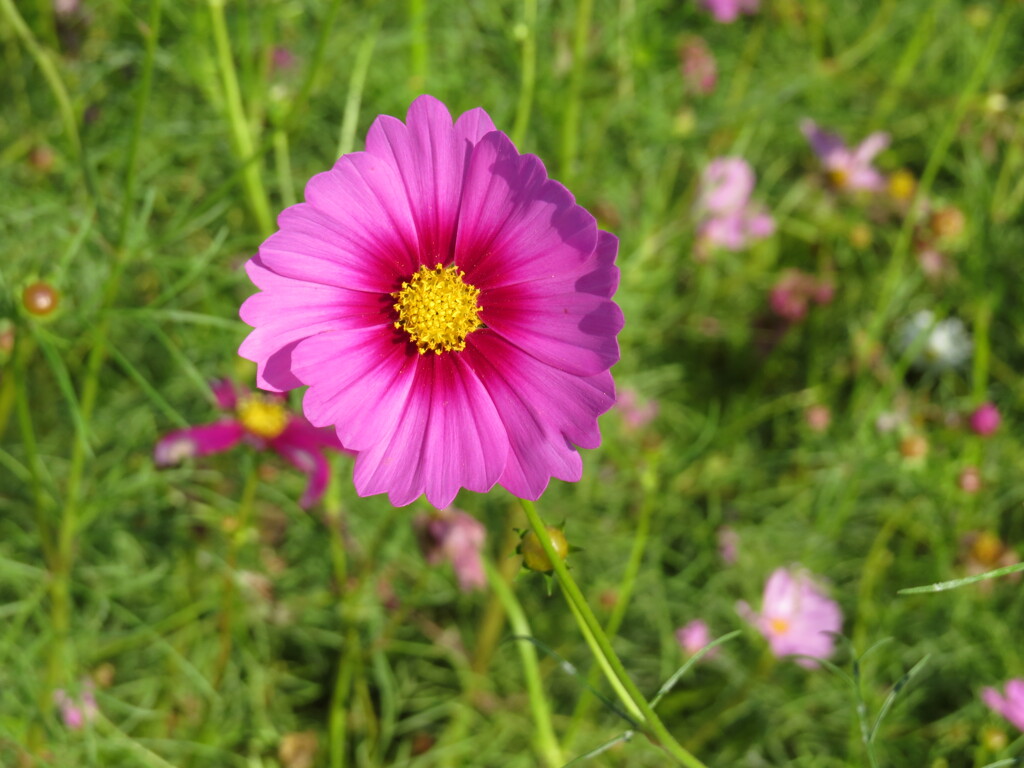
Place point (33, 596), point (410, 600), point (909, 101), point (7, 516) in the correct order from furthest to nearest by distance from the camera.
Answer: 1. point (909, 101)
2. point (7, 516)
3. point (410, 600)
4. point (33, 596)

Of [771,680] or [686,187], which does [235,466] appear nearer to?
[771,680]

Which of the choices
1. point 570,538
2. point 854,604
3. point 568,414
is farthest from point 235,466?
point 854,604

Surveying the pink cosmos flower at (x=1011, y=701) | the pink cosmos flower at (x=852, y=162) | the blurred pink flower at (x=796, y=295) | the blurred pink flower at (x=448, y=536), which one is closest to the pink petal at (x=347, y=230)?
the blurred pink flower at (x=448, y=536)

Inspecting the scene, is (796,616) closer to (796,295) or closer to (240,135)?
(796,295)

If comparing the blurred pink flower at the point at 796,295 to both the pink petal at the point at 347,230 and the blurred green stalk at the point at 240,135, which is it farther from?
the pink petal at the point at 347,230

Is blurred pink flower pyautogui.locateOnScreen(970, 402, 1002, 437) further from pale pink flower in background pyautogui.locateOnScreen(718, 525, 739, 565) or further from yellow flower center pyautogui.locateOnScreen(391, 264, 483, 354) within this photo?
yellow flower center pyautogui.locateOnScreen(391, 264, 483, 354)
